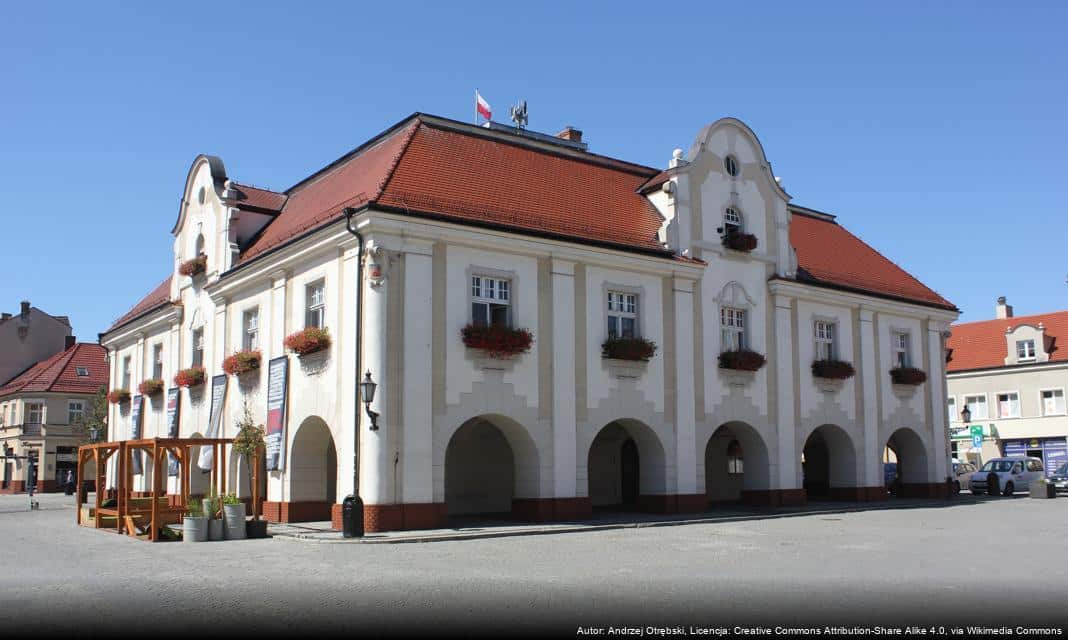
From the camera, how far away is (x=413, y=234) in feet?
73.9

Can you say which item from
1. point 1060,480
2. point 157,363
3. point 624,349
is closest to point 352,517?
point 624,349

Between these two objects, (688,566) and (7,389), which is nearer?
(688,566)

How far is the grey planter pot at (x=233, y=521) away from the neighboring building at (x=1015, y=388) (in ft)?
139

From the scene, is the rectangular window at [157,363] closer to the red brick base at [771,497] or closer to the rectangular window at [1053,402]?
the red brick base at [771,497]

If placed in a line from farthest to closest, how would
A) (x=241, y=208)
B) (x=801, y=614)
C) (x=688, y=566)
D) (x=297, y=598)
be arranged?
(x=241, y=208)
(x=688, y=566)
(x=297, y=598)
(x=801, y=614)

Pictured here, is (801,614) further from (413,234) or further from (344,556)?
(413,234)

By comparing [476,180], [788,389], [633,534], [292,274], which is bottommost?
[633,534]

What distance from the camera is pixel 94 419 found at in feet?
187

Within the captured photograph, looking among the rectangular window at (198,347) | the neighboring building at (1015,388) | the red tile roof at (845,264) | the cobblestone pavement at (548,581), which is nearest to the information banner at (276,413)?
the cobblestone pavement at (548,581)

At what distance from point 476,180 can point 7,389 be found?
53.7 meters

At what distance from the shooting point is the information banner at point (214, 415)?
29.1m

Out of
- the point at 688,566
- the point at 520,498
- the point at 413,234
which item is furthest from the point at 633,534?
the point at 413,234

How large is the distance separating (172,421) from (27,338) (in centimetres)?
4535

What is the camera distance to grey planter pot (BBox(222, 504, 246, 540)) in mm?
21203
